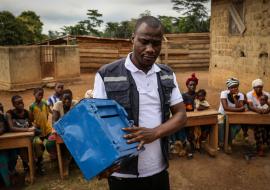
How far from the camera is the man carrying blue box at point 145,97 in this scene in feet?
5.82

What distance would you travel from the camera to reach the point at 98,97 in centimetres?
180

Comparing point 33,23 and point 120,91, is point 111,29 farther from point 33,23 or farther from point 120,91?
point 120,91

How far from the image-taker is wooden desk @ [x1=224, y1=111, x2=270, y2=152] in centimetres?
518

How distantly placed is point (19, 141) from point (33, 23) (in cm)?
2127

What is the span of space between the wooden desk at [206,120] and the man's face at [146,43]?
3444mm

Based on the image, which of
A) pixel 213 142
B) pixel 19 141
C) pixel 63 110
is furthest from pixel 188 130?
pixel 19 141

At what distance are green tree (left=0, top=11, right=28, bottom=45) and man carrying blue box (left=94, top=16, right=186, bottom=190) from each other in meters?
18.4

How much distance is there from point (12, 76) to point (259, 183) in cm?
937

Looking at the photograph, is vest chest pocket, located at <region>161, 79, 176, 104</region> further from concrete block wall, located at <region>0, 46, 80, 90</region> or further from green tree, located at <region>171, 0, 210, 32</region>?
green tree, located at <region>171, 0, 210, 32</region>

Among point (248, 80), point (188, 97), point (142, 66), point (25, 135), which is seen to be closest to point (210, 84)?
point (248, 80)

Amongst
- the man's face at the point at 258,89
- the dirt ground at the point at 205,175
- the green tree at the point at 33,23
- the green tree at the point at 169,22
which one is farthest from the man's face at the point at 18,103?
the green tree at the point at 169,22

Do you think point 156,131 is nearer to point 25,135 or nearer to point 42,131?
point 25,135

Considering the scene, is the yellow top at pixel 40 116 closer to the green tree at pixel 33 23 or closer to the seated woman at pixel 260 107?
the seated woman at pixel 260 107

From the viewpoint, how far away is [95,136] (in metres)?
1.54
